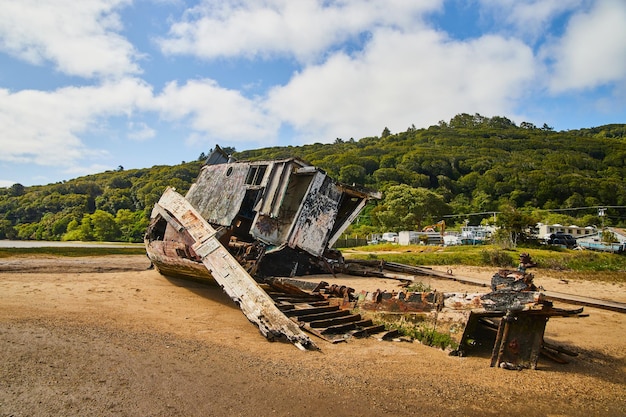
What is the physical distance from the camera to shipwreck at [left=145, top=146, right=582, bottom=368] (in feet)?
15.3

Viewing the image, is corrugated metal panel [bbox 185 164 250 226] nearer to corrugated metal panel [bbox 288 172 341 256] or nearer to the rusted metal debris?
corrugated metal panel [bbox 288 172 341 256]

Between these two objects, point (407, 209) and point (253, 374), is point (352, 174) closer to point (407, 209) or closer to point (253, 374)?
point (407, 209)

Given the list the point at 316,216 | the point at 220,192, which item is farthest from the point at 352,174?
the point at 316,216

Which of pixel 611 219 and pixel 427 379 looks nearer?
pixel 427 379

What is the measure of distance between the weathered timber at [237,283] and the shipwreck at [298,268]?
0.07ft

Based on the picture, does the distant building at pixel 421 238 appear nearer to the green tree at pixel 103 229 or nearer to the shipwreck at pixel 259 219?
the shipwreck at pixel 259 219

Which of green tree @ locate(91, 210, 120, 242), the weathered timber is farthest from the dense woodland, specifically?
the weathered timber

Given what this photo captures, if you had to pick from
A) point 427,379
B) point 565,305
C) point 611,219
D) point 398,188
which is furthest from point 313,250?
point 611,219

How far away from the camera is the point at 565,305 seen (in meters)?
8.10

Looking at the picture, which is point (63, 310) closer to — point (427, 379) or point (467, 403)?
point (427, 379)

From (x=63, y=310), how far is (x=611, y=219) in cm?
7591

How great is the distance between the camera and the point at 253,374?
13.7ft

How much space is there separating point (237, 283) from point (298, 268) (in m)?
3.82

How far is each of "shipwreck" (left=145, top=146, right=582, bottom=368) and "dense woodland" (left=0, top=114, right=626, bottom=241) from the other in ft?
112
